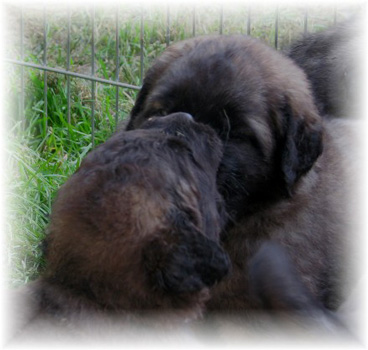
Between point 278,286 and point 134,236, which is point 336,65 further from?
point 134,236

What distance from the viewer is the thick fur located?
5.06 m

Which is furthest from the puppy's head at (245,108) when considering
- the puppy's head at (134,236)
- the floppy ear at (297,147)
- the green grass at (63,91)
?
the green grass at (63,91)

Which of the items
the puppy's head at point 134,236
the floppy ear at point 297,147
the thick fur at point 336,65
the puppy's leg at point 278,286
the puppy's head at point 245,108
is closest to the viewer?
the puppy's head at point 134,236

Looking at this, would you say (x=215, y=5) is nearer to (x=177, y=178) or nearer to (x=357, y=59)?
(x=357, y=59)

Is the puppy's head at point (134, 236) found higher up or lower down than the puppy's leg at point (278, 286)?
higher up

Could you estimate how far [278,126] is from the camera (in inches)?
159

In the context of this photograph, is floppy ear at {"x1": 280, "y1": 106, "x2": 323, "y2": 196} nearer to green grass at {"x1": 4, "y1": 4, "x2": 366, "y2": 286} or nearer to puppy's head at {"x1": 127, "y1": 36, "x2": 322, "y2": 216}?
puppy's head at {"x1": 127, "y1": 36, "x2": 322, "y2": 216}

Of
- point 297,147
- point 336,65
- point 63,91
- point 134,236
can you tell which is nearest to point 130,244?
point 134,236

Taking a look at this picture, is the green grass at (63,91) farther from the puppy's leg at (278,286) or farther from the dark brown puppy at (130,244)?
the puppy's leg at (278,286)

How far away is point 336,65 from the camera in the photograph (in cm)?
528

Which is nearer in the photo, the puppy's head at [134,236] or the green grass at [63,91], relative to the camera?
the puppy's head at [134,236]

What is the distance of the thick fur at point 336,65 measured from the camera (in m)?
5.06

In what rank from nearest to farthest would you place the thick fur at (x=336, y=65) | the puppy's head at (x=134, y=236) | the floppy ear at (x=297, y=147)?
1. the puppy's head at (x=134, y=236)
2. the floppy ear at (x=297, y=147)
3. the thick fur at (x=336, y=65)

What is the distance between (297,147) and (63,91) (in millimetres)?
3048
